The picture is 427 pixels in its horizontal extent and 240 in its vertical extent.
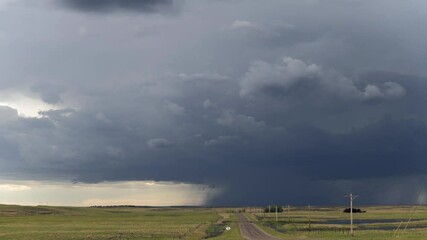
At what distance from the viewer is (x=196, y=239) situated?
93.8 m

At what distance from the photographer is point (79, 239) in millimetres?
94500

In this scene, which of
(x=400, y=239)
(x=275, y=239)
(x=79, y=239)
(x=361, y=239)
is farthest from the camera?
(x=79, y=239)

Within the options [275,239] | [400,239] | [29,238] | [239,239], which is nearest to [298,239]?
[275,239]

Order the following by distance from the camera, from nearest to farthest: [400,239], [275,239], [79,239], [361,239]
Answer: [400,239] → [361,239] → [275,239] → [79,239]

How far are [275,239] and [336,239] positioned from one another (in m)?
9.99

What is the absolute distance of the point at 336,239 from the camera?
277 feet

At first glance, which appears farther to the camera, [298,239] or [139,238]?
[139,238]

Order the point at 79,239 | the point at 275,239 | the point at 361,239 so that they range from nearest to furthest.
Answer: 1. the point at 361,239
2. the point at 275,239
3. the point at 79,239

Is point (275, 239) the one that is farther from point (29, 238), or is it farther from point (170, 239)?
point (29, 238)

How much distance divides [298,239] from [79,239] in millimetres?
37797

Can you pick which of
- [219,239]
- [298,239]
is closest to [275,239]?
[298,239]

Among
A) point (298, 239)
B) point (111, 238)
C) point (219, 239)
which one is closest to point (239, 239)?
point (219, 239)

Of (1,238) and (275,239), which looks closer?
(275,239)

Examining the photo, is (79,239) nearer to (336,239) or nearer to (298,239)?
(298,239)
